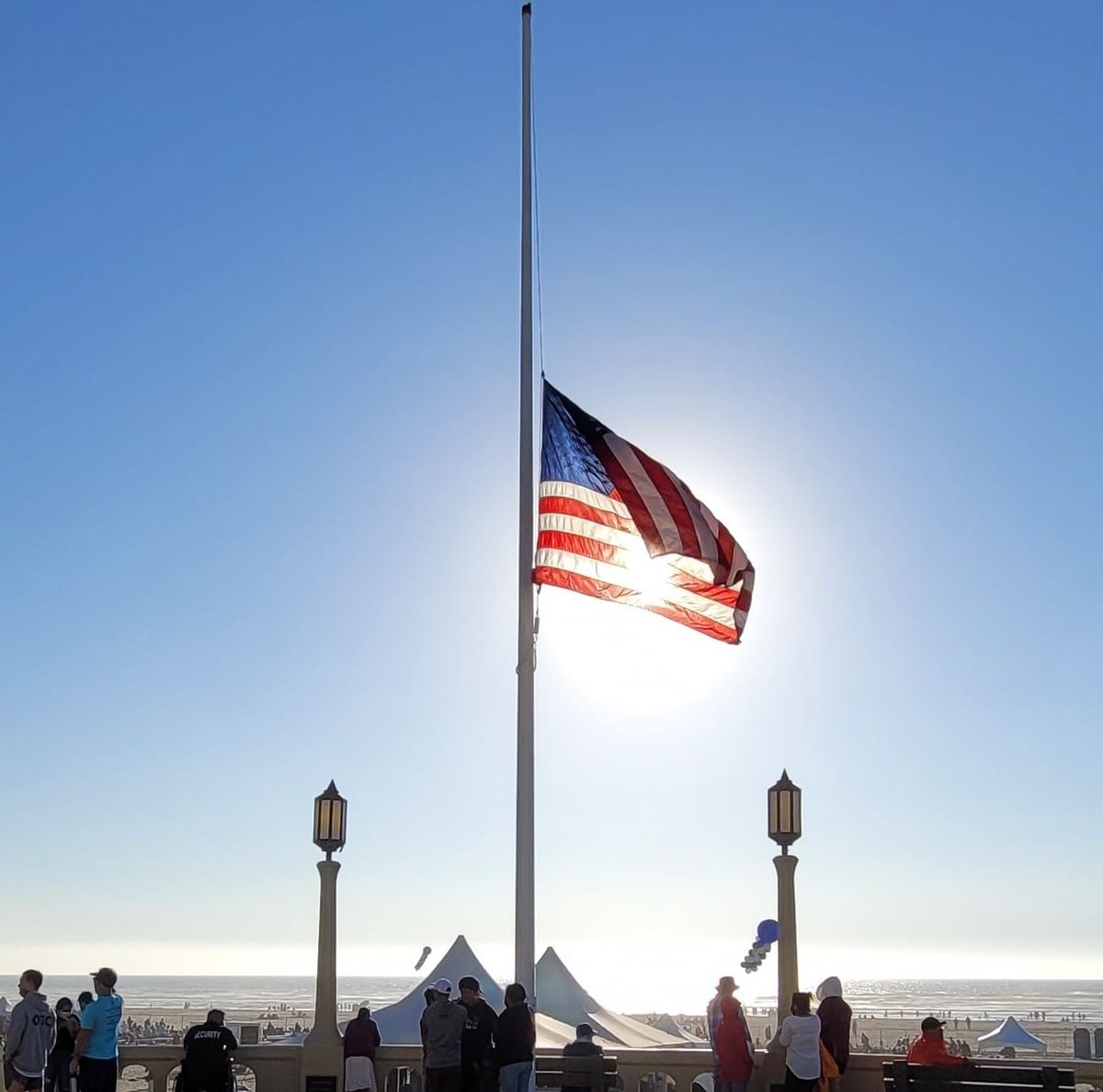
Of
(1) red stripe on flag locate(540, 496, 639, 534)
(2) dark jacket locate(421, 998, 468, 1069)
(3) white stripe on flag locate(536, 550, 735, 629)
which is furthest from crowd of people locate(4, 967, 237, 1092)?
(1) red stripe on flag locate(540, 496, 639, 534)

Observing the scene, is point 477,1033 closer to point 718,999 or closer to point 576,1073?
point 576,1073

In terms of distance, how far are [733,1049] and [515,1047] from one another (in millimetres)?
2420

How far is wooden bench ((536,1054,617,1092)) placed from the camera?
1341cm

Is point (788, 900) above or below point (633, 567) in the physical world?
below

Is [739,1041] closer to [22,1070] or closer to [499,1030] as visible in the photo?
[499,1030]

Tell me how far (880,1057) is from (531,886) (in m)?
4.08

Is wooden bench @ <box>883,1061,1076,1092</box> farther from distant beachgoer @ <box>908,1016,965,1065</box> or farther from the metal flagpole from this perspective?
the metal flagpole

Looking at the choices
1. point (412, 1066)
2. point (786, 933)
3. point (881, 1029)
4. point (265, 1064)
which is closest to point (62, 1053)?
point (265, 1064)

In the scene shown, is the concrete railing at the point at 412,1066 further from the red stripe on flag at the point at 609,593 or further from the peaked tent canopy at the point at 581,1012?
the peaked tent canopy at the point at 581,1012

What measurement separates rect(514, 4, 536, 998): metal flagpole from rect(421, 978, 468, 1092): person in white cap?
71 centimetres

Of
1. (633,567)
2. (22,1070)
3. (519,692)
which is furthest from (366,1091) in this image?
(633,567)

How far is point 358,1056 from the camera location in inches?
561

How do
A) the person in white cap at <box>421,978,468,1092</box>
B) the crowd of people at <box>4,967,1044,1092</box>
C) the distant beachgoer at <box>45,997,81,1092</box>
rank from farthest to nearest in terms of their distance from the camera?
1. the distant beachgoer at <box>45,997,81,1092</box>
2. the person in white cap at <box>421,978,468,1092</box>
3. the crowd of people at <box>4,967,1044,1092</box>

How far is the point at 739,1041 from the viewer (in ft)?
44.5
